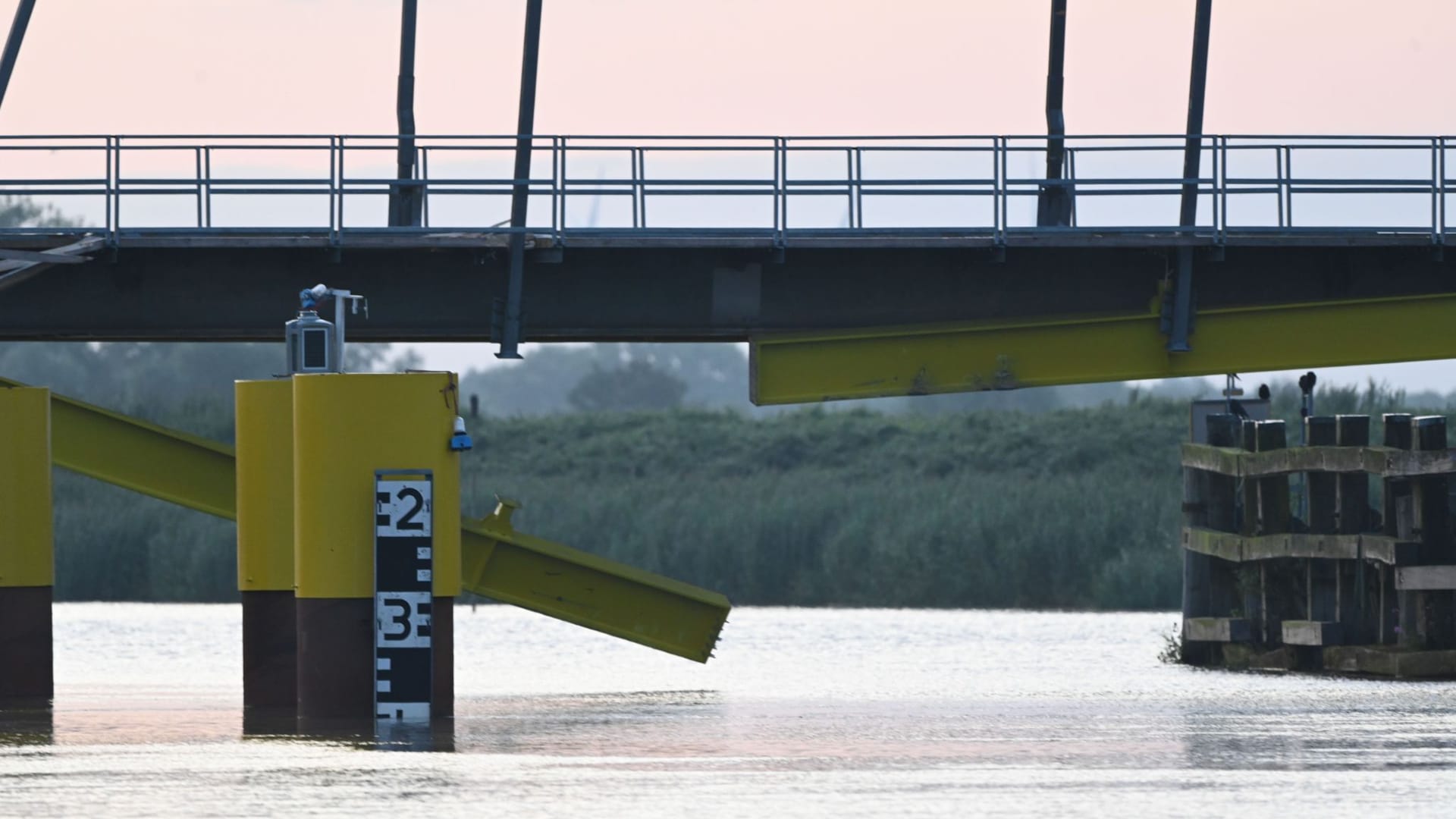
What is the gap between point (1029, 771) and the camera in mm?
19188

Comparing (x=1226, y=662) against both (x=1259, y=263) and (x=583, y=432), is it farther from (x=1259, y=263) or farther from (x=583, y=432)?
(x=583, y=432)

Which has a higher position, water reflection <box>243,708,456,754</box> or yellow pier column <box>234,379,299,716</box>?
yellow pier column <box>234,379,299,716</box>

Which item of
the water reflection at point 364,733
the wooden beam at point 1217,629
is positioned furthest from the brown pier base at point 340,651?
the wooden beam at point 1217,629

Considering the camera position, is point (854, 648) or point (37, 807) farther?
point (854, 648)

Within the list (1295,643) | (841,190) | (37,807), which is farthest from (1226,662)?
(37,807)

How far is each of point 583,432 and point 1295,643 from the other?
43988 mm

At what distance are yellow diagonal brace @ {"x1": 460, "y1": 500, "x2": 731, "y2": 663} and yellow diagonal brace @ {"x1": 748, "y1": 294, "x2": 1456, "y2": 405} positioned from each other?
8.82 ft

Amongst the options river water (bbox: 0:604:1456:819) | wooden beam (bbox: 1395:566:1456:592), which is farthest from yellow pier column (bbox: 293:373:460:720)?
wooden beam (bbox: 1395:566:1456:592)

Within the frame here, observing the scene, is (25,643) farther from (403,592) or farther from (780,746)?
(780,746)

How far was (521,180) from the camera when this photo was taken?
94.1ft

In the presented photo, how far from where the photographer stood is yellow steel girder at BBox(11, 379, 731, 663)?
2892cm

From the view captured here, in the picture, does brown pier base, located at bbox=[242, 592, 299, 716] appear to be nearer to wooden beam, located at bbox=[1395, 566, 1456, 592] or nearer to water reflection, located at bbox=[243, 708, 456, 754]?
water reflection, located at bbox=[243, 708, 456, 754]
